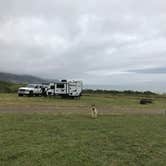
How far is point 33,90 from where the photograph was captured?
44.0m

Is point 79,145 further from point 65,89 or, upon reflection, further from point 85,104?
point 65,89

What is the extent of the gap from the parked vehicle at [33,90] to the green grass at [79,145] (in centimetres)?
3095

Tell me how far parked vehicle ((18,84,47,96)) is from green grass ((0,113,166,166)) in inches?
1219

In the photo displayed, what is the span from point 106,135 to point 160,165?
3.81 m

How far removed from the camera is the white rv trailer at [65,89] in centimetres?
4062

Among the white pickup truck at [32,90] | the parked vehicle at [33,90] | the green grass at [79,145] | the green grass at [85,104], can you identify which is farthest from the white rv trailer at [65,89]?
the green grass at [79,145]

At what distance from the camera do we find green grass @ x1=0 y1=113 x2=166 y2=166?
7387 mm

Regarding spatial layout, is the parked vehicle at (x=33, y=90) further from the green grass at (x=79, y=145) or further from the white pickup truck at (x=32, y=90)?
the green grass at (x=79, y=145)

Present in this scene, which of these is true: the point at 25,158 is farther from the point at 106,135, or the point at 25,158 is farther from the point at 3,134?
the point at 106,135

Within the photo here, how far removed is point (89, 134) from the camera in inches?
431

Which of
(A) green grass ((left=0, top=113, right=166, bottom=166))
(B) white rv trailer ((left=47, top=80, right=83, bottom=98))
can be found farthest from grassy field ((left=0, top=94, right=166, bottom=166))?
(B) white rv trailer ((left=47, top=80, right=83, bottom=98))

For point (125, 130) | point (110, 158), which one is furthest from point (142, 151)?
point (125, 130)

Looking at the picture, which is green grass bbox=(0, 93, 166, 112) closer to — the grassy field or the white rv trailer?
the white rv trailer

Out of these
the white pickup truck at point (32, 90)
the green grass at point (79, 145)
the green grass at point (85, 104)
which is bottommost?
the green grass at point (79, 145)
